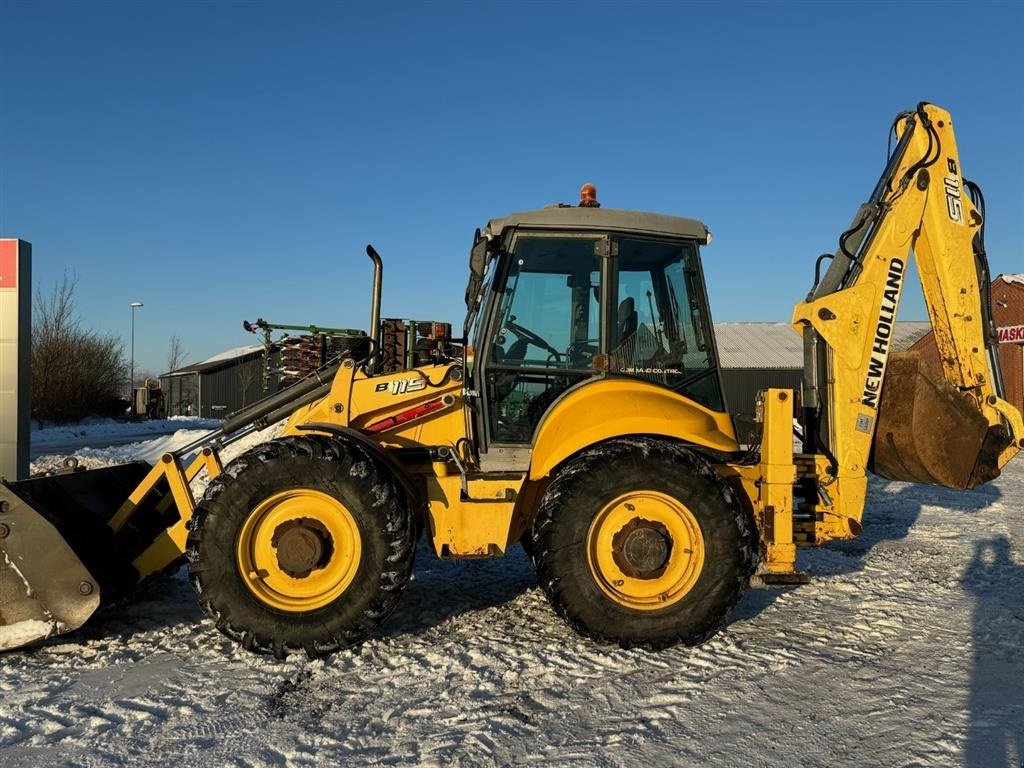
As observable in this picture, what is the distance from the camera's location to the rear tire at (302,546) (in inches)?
159

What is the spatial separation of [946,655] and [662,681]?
1721mm

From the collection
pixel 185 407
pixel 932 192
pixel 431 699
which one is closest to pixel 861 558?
pixel 932 192

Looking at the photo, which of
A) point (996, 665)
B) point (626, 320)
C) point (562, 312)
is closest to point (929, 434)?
point (996, 665)

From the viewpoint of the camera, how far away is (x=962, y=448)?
4660mm

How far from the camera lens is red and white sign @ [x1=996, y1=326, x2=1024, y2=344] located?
23031 mm

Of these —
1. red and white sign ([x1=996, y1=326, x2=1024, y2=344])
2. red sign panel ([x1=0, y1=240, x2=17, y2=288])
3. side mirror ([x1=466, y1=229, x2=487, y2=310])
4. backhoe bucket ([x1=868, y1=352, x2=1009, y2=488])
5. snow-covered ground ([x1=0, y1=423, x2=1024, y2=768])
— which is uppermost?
red and white sign ([x1=996, y1=326, x2=1024, y2=344])

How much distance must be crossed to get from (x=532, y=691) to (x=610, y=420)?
153 cm

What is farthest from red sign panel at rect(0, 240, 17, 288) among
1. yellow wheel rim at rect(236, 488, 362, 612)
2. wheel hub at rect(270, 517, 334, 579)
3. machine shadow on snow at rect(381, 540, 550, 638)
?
wheel hub at rect(270, 517, 334, 579)

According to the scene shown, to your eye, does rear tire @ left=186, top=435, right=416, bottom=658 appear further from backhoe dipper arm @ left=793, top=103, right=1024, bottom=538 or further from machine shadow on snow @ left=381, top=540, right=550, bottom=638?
backhoe dipper arm @ left=793, top=103, right=1024, bottom=538

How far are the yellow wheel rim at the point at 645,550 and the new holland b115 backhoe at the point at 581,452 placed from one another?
0.04ft

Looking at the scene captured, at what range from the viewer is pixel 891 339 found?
484 cm

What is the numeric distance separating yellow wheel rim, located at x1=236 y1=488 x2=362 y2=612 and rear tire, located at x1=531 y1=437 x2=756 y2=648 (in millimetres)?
1092

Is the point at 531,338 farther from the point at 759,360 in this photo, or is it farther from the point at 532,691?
the point at 759,360

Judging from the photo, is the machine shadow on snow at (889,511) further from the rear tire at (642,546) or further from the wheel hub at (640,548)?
the wheel hub at (640,548)
